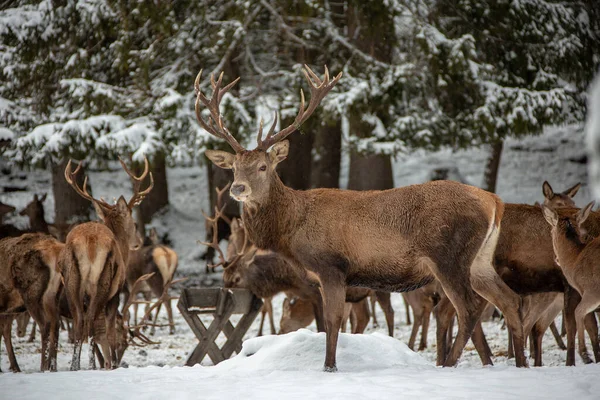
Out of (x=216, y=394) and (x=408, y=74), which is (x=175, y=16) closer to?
(x=408, y=74)

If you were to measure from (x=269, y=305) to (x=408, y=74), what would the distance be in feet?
17.1

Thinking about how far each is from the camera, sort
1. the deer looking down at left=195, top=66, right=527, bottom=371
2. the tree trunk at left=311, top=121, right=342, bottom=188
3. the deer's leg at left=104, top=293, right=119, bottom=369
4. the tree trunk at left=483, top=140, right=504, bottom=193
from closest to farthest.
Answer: the deer looking down at left=195, top=66, right=527, bottom=371
the deer's leg at left=104, top=293, right=119, bottom=369
the tree trunk at left=483, top=140, right=504, bottom=193
the tree trunk at left=311, top=121, right=342, bottom=188

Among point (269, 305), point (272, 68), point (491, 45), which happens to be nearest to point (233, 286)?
point (269, 305)

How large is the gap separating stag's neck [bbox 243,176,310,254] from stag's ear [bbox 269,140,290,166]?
37cm

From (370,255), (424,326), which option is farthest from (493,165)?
(370,255)

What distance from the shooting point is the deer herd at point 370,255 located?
5977 millimetres

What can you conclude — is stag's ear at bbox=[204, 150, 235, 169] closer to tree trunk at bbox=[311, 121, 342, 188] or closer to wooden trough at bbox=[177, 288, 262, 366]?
wooden trough at bbox=[177, 288, 262, 366]

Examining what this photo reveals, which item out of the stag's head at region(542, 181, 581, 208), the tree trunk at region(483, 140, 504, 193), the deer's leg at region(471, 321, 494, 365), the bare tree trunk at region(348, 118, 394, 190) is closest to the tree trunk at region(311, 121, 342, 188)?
the bare tree trunk at region(348, 118, 394, 190)

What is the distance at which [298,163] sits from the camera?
622 inches

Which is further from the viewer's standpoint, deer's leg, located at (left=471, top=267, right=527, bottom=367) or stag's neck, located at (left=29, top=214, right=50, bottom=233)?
stag's neck, located at (left=29, top=214, right=50, bottom=233)

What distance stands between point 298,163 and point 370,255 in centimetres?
980

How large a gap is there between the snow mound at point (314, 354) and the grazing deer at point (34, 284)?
2786 millimetres

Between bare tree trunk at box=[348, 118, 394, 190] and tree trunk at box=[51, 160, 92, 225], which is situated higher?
bare tree trunk at box=[348, 118, 394, 190]

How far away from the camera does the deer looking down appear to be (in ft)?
19.4
